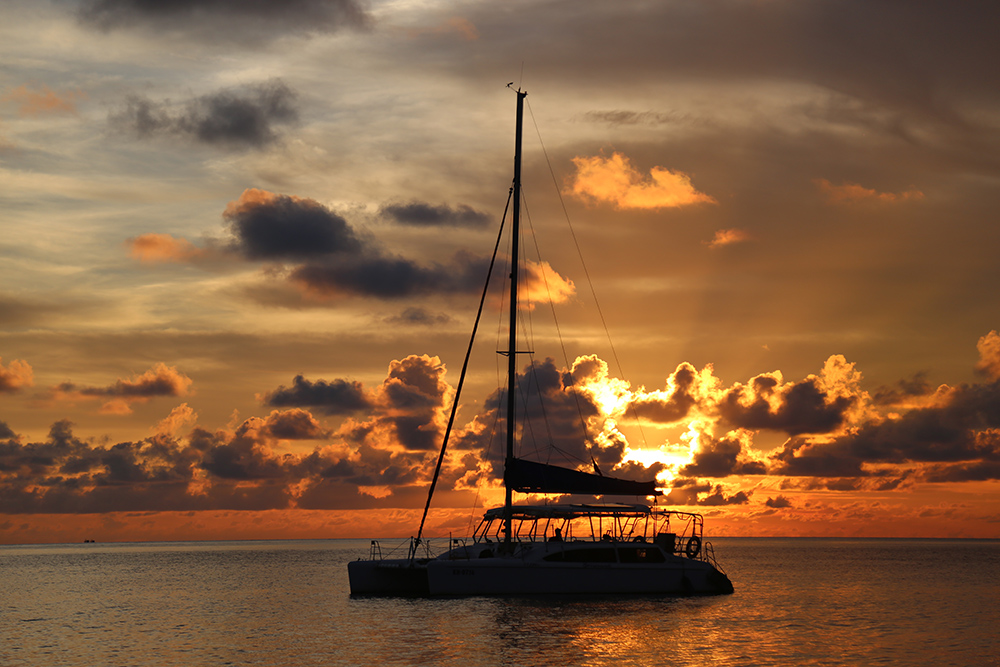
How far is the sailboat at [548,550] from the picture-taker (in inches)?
1773

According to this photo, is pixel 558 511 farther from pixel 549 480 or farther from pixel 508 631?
pixel 508 631

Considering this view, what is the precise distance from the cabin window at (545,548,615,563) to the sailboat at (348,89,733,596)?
0.05 m

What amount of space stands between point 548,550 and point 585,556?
203cm

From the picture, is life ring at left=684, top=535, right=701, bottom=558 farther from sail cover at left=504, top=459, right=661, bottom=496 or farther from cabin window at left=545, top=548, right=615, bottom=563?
sail cover at left=504, top=459, right=661, bottom=496

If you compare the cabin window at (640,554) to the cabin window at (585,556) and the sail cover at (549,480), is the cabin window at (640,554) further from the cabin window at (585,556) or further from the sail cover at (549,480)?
the sail cover at (549,480)

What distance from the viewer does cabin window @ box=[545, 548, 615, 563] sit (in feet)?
151

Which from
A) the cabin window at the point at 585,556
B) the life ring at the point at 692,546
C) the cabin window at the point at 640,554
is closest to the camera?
the cabin window at the point at 585,556

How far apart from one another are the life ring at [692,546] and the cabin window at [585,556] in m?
6.19

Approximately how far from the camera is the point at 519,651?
3556 cm

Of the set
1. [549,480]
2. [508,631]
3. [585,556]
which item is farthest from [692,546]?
[508,631]

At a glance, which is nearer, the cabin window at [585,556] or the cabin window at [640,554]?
the cabin window at [585,556]

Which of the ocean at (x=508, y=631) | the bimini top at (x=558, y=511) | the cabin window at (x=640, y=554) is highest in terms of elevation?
the bimini top at (x=558, y=511)

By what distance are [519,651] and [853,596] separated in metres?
43.3

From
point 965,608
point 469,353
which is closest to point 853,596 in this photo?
point 965,608
